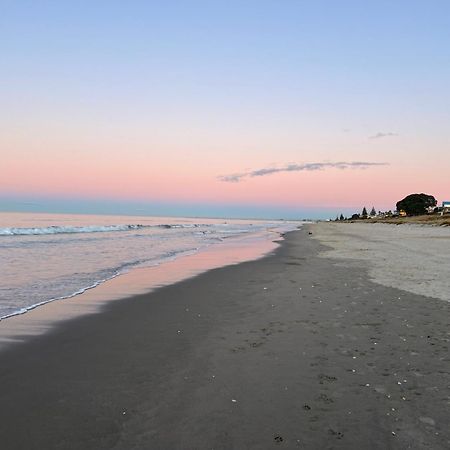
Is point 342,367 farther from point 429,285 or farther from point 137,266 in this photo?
point 137,266

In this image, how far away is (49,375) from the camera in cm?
587

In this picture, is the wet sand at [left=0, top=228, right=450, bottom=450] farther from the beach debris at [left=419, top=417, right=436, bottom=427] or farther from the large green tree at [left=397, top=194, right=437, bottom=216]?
the large green tree at [left=397, top=194, right=437, bottom=216]

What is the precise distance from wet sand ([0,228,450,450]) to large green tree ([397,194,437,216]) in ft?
573

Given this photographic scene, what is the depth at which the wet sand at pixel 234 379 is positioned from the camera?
427 cm

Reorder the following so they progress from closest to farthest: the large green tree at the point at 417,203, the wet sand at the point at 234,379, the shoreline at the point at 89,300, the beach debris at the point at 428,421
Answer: the wet sand at the point at 234,379 < the beach debris at the point at 428,421 < the shoreline at the point at 89,300 < the large green tree at the point at 417,203

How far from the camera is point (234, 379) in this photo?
5805 millimetres

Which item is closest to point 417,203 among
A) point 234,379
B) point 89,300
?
point 89,300

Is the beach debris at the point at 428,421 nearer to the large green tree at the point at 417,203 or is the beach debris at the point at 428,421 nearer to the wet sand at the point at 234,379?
the wet sand at the point at 234,379

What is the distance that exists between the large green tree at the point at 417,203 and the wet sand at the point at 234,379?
174674 millimetres

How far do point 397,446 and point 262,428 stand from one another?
Answer: 1.43m

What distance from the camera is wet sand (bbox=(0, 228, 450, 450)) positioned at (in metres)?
4.27

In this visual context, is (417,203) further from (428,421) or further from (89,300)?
(428,421)

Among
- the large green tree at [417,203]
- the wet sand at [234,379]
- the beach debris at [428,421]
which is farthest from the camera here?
the large green tree at [417,203]

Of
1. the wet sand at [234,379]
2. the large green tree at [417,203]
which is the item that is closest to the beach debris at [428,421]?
the wet sand at [234,379]
